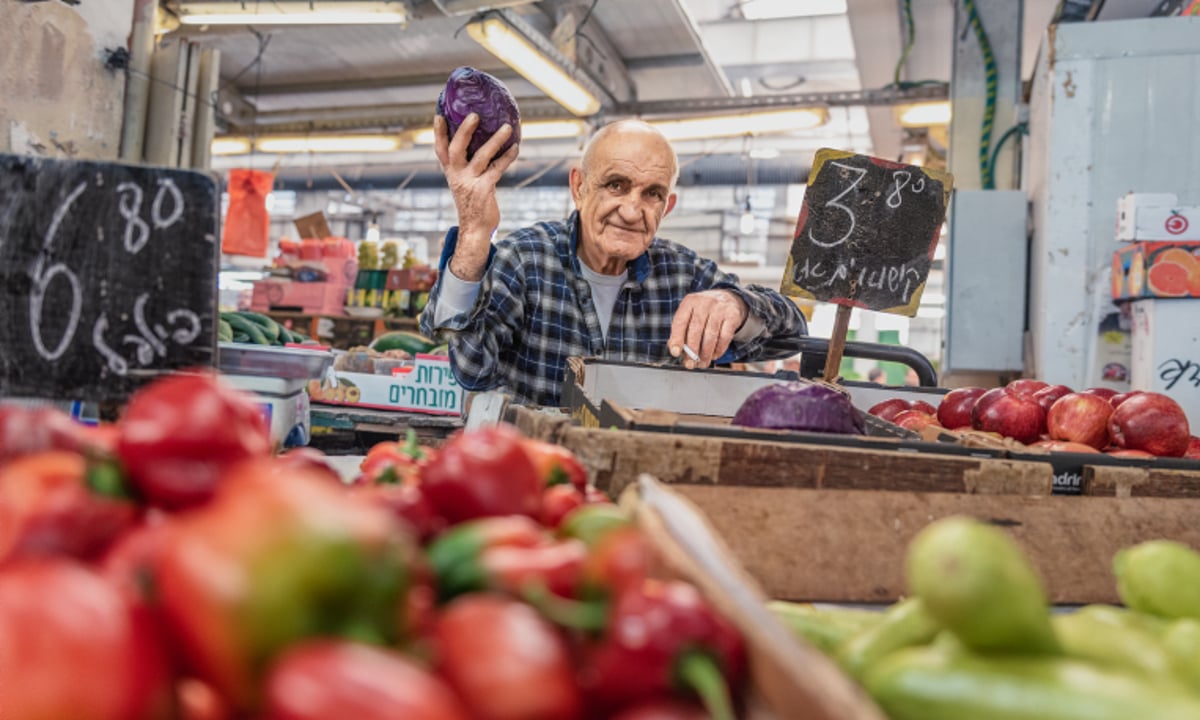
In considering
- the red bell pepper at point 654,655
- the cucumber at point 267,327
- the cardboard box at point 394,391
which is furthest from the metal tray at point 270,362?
the cucumber at point 267,327

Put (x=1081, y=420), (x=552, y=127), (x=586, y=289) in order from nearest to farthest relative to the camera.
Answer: (x=1081, y=420), (x=586, y=289), (x=552, y=127)

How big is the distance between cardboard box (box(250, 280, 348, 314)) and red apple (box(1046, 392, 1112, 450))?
301 inches

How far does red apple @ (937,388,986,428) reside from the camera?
7.61 ft

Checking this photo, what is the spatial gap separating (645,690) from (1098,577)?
1135 mm

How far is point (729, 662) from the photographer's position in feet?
2.25

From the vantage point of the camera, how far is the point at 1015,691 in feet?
2.11

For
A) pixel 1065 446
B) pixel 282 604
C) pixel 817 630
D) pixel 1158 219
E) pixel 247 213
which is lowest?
pixel 817 630

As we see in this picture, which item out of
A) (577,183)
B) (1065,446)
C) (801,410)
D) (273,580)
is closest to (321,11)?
(577,183)

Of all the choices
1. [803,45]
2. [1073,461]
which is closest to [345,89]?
[803,45]

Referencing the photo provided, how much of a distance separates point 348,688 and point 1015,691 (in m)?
0.50

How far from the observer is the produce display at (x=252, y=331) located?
491 cm

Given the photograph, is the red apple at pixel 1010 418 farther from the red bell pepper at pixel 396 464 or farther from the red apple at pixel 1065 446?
the red bell pepper at pixel 396 464

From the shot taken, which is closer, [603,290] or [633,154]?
[633,154]

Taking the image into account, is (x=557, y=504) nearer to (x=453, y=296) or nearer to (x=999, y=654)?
(x=999, y=654)
